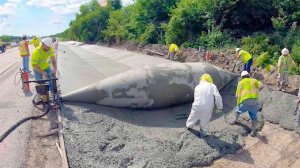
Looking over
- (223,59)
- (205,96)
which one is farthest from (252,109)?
(223,59)

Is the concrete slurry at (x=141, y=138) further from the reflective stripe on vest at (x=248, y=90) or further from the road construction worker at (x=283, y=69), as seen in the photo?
the road construction worker at (x=283, y=69)

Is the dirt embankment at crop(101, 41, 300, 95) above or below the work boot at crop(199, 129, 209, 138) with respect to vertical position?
above

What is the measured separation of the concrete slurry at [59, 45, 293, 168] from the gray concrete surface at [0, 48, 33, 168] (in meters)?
0.88

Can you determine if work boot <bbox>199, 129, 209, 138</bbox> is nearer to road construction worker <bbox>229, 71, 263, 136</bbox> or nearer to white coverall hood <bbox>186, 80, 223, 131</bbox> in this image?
white coverall hood <bbox>186, 80, 223, 131</bbox>

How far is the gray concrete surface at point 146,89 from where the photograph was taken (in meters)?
7.82

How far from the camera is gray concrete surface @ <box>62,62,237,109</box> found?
782cm

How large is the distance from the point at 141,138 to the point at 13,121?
124 inches

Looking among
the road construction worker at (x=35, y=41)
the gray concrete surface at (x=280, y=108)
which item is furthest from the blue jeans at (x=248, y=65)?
the road construction worker at (x=35, y=41)

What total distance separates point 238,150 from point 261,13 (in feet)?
37.1

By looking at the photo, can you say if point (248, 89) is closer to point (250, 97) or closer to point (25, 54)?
point (250, 97)

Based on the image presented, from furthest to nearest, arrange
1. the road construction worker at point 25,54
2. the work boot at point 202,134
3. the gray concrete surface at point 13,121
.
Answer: the road construction worker at point 25,54, the work boot at point 202,134, the gray concrete surface at point 13,121

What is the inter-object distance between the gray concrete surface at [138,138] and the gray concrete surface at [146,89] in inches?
8.3

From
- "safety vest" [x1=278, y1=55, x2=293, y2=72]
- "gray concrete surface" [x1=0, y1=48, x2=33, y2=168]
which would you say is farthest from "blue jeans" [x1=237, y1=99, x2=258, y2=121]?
"gray concrete surface" [x1=0, y1=48, x2=33, y2=168]

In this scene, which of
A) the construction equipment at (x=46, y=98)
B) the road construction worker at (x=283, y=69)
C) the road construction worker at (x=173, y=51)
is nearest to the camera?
the construction equipment at (x=46, y=98)
